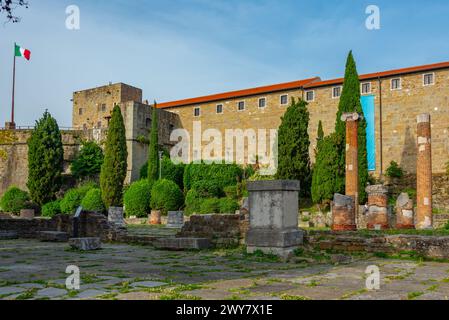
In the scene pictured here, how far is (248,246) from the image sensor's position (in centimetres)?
989

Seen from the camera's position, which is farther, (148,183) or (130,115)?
(130,115)

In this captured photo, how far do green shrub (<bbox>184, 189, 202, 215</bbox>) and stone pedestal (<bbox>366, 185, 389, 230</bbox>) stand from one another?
53.8 ft

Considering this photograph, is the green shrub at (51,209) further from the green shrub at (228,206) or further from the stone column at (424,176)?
the stone column at (424,176)

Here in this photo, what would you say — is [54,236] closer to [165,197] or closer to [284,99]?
[165,197]

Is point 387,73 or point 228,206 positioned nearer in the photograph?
point 228,206

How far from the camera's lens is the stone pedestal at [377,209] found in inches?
721

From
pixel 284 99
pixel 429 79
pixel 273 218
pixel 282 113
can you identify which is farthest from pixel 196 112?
pixel 273 218

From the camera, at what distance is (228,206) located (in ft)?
105

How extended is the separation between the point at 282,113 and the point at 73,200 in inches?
718

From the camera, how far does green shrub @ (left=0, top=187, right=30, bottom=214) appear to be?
36312mm

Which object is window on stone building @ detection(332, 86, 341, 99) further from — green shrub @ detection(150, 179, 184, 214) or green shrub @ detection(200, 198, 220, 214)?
green shrub @ detection(150, 179, 184, 214)
